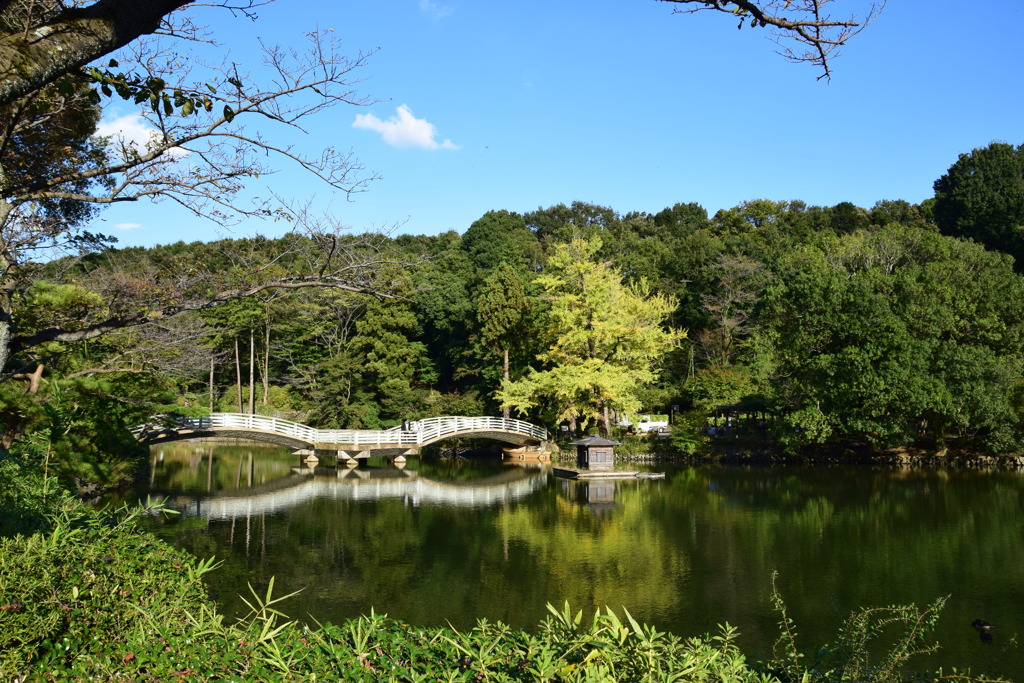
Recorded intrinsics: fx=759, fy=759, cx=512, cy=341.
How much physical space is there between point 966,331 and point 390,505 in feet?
61.9

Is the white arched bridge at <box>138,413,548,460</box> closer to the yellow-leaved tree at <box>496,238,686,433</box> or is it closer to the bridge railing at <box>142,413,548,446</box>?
the bridge railing at <box>142,413,548,446</box>

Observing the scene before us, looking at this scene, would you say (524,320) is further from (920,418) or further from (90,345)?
(90,345)

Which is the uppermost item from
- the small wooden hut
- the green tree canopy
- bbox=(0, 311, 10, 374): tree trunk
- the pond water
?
the green tree canopy

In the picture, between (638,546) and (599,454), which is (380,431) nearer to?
(599,454)

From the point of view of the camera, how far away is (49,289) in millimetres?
11953

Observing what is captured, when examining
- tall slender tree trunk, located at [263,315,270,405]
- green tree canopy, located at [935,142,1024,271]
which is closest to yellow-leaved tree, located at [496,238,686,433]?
tall slender tree trunk, located at [263,315,270,405]

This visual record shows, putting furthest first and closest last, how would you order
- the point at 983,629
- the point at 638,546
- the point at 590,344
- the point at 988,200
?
1. the point at 988,200
2. the point at 590,344
3. the point at 638,546
4. the point at 983,629

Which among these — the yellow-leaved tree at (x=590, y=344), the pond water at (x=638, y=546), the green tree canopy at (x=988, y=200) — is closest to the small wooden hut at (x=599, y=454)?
the pond water at (x=638, y=546)

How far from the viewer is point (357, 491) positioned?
19828 millimetres

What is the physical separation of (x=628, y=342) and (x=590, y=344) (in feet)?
4.16

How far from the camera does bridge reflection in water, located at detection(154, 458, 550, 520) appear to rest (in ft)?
57.2

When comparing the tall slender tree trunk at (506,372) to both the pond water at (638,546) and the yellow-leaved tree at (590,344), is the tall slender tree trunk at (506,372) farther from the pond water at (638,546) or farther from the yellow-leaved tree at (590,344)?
the pond water at (638,546)

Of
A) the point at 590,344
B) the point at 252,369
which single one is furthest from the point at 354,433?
the point at 252,369

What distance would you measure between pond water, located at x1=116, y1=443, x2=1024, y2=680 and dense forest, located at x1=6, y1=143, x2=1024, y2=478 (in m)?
2.63
